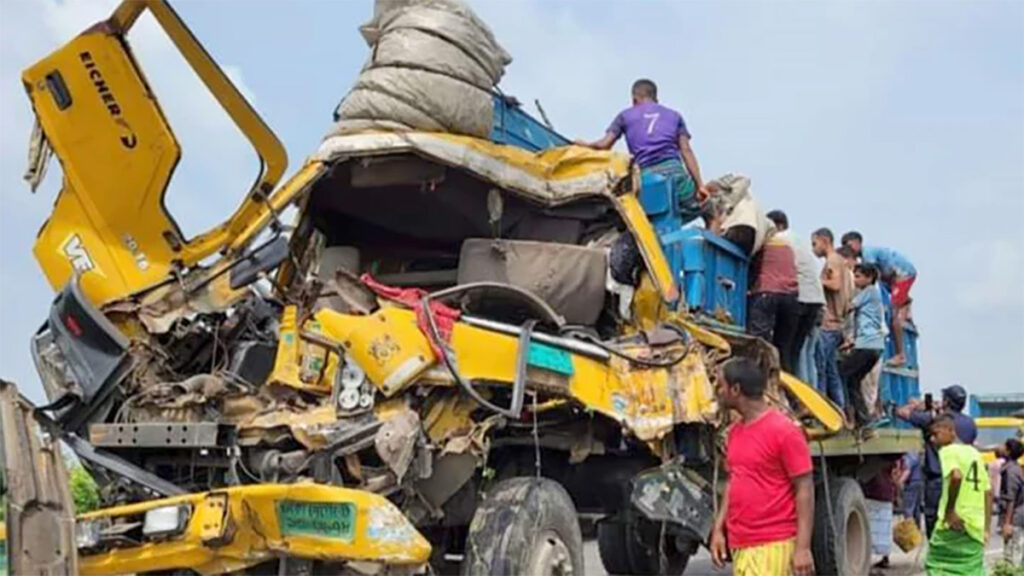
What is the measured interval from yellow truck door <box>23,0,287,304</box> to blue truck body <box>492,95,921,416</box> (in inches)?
81.2

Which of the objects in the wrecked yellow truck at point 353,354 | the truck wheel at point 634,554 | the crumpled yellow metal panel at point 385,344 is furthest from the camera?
the truck wheel at point 634,554

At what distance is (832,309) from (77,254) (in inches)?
235

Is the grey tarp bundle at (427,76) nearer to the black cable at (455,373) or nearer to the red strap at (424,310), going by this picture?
the red strap at (424,310)

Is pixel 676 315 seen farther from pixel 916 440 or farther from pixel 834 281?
pixel 916 440

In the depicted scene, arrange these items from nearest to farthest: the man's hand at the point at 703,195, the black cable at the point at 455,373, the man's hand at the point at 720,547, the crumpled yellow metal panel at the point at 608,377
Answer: the man's hand at the point at 720,547
the black cable at the point at 455,373
the crumpled yellow metal panel at the point at 608,377
the man's hand at the point at 703,195

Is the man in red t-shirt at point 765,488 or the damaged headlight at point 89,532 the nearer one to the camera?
the man in red t-shirt at point 765,488

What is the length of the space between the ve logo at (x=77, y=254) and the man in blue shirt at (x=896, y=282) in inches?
278

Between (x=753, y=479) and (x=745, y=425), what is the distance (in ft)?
0.73

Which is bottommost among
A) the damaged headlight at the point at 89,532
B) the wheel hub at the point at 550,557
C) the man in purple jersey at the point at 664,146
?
the wheel hub at the point at 550,557

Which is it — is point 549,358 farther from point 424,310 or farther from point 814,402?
point 814,402

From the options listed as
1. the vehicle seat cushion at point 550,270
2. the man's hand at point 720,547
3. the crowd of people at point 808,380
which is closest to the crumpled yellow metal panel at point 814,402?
the crowd of people at point 808,380

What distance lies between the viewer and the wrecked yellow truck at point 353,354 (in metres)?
5.82

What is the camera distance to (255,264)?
7.09 m

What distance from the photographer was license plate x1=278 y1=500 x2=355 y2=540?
18.5 ft
